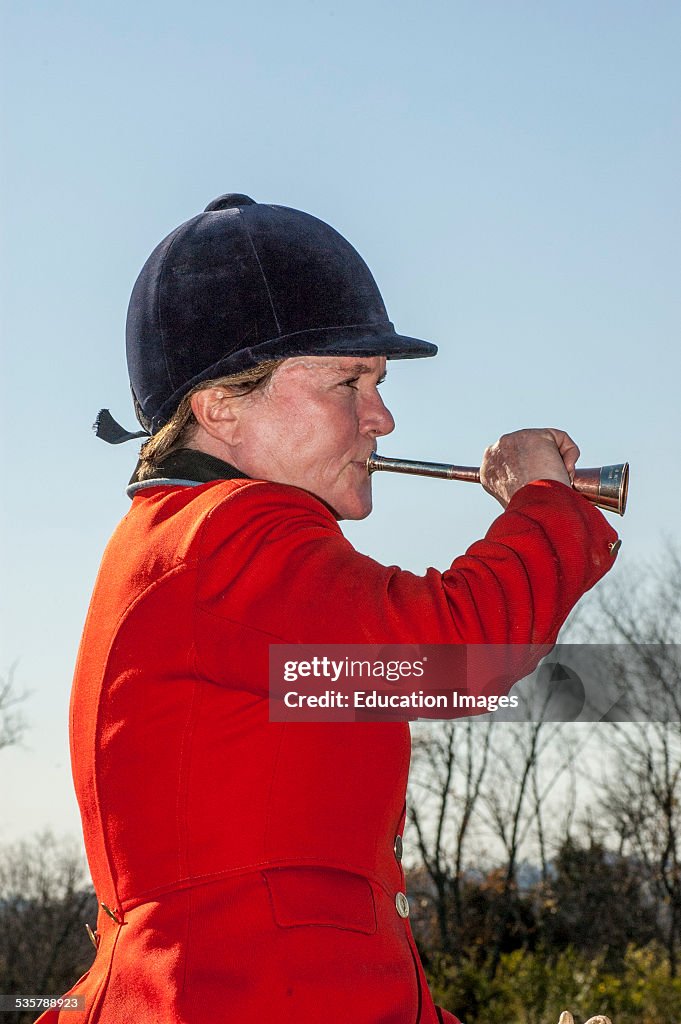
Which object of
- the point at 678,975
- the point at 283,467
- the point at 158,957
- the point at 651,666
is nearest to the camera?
the point at 158,957

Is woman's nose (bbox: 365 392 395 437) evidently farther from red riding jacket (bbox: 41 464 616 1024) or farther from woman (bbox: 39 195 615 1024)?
red riding jacket (bbox: 41 464 616 1024)

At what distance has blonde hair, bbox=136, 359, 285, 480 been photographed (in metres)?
1.99

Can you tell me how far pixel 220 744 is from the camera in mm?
1675

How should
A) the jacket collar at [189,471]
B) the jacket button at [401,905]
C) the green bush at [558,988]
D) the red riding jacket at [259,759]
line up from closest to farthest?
the red riding jacket at [259,759] < the jacket button at [401,905] < the jacket collar at [189,471] < the green bush at [558,988]

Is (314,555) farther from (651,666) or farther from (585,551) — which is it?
(651,666)

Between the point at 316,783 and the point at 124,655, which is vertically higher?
the point at 124,655

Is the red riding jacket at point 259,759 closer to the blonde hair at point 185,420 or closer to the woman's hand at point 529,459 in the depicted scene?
the woman's hand at point 529,459

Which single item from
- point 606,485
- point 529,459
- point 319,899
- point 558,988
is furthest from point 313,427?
point 558,988

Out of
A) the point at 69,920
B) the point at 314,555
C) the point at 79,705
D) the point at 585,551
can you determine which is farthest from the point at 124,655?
the point at 69,920

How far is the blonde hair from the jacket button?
0.75 metres

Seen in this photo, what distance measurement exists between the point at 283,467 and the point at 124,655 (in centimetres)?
42

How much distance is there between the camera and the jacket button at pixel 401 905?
5.88 feet

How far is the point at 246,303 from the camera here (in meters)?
2.00

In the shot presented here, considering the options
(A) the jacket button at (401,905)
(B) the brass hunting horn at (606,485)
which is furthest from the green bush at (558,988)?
(B) the brass hunting horn at (606,485)
